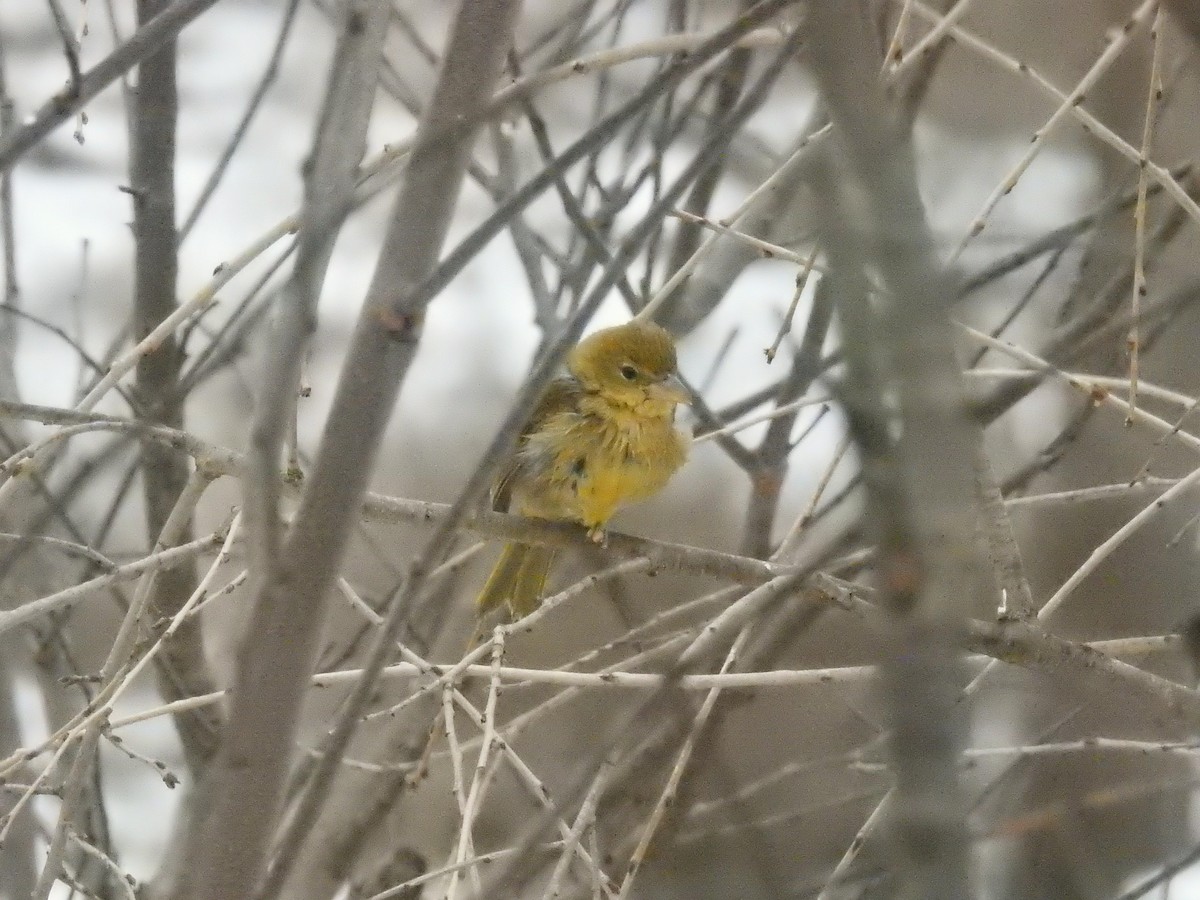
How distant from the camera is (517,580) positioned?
9.14ft

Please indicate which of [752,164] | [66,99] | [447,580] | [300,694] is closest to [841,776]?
[447,580]

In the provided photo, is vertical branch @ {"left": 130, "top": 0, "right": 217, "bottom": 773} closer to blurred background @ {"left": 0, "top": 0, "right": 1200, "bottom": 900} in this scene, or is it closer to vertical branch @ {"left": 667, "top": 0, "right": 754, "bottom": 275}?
blurred background @ {"left": 0, "top": 0, "right": 1200, "bottom": 900}

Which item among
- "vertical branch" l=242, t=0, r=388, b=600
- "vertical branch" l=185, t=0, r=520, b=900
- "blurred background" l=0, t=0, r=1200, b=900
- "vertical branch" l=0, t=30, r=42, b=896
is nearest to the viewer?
"vertical branch" l=242, t=0, r=388, b=600

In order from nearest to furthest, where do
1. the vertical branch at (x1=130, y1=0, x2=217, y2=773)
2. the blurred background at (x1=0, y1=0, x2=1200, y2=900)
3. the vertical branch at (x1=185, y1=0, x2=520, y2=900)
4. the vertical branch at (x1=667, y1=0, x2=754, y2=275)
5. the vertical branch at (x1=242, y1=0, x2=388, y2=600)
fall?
the vertical branch at (x1=242, y1=0, x2=388, y2=600), the vertical branch at (x1=185, y1=0, x2=520, y2=900), the blurred background at (x1=0, y1=0, x2=1200, y2=900), the vertical branch at (x1=130, y1=0, x2=217, y2=773), the vertical branch at (x1=667, y1=0, x2=754, y2=275)

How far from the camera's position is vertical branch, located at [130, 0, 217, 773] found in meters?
2.40

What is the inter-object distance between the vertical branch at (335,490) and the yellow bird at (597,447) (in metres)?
→ 1.50

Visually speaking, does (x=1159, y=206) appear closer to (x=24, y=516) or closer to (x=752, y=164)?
(x=752, y=164)

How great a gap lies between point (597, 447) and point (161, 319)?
3.03 ft

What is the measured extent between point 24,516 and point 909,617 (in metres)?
2.49

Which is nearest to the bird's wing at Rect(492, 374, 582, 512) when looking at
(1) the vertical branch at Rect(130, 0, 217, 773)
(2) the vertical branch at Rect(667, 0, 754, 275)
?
(2) the vertical branch at Rect(667, 0, 754, 275)

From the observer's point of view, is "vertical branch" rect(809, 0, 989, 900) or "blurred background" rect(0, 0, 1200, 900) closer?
"vertical branch" rect(809, 0, 989, 900)

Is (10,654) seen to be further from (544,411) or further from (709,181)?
(709,181)

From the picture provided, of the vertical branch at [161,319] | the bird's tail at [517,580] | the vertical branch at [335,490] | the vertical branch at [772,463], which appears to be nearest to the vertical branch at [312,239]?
the vertical branch at [335,490]

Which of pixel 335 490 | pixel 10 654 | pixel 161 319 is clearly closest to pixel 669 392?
pixel 161 319
